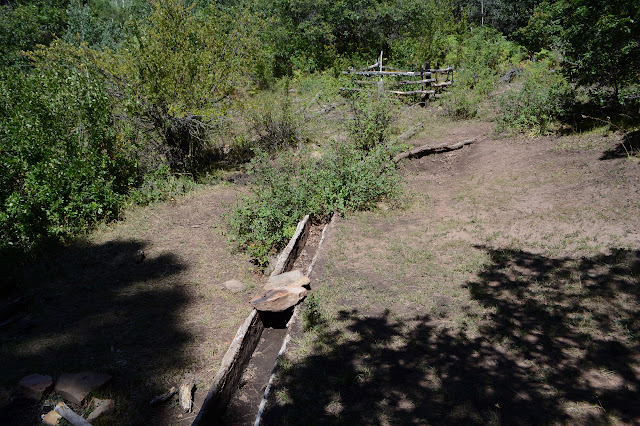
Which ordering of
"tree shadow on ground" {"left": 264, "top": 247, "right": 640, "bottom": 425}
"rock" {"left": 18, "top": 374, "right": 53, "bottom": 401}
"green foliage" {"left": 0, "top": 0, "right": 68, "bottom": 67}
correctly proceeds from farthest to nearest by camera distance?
"green foliage" {"left": 0, "top": 0, "right": 68, "bottom": 67} < "rock" {"left": 18, "top": 374, "right": 53, "bottom": 401} < "tree shadow on ground" {"left": 264, "top": 247, "right": 640, "bottom": 425}

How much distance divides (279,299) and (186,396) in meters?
1.37

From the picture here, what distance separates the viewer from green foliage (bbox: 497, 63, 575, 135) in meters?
9.59

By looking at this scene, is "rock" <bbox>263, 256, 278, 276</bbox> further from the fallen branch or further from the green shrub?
the green shrub

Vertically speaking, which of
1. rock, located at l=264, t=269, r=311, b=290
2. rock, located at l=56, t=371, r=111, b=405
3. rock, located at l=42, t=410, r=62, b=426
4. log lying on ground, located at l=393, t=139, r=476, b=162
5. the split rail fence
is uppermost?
the split rail fence

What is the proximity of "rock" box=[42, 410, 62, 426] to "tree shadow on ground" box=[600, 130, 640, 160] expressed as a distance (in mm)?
8755

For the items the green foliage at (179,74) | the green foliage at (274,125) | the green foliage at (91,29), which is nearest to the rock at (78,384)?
the green foliage at (179,74)

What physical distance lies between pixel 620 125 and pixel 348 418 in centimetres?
855

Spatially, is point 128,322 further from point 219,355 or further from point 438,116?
point 438,116

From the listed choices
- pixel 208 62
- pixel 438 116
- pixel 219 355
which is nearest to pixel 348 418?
pixel 219 355

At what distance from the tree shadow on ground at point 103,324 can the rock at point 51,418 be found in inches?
3.9

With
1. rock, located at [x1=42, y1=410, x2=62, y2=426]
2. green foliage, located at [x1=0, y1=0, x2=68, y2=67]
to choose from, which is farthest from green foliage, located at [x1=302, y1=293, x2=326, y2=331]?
green foliage, located at [x1=0, y1=0, x2=68, y2=67]

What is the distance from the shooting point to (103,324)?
15.9 feet

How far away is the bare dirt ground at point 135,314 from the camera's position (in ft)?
12.8

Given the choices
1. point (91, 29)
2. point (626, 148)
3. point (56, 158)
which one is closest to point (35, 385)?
point (56, 158)
